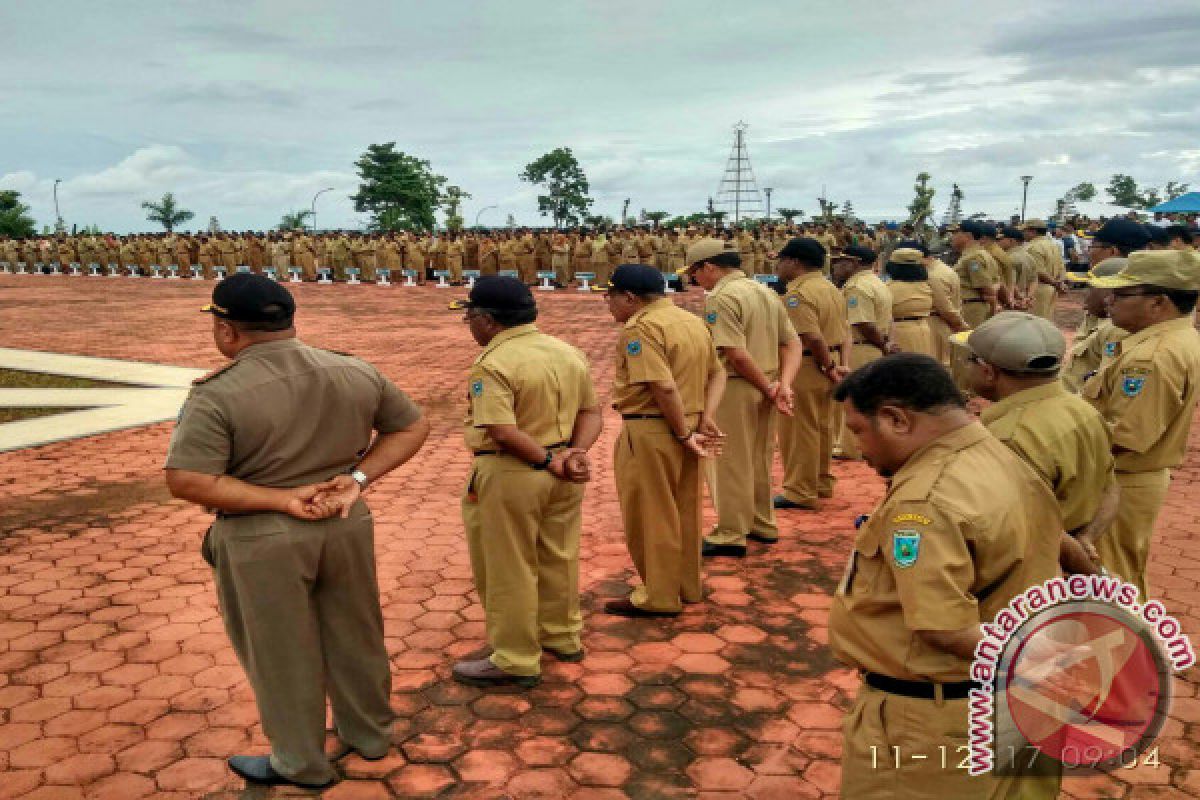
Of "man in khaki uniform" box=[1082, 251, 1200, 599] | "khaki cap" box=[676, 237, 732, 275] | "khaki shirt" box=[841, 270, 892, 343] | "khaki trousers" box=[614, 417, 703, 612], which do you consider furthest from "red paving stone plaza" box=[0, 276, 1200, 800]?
"khaki cap" box=[676, 237, 732, 275]

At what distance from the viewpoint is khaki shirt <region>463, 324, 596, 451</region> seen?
320cm

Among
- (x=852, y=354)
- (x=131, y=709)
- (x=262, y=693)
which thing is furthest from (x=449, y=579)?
(x=852, y=354)

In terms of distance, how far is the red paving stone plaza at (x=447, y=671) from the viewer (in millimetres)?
2963

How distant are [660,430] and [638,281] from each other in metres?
0.71

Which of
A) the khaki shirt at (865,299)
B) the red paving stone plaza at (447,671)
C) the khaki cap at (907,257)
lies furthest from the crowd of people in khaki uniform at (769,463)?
the khaki cap at (907,257)

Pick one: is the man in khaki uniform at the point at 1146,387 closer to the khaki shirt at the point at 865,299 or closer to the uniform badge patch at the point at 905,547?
the uniform badge patch at the point at 905,547

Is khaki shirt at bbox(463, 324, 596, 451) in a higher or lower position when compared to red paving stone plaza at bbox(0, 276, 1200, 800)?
higher

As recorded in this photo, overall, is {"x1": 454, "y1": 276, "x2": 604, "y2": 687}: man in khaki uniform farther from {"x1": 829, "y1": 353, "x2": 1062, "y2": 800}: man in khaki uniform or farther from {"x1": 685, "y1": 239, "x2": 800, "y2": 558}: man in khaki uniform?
{"x1": 829, "y1": 353, "x2": 1062, "y2": 800}: man in khaki uniform

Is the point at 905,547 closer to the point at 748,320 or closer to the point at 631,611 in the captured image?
the point at 631,611

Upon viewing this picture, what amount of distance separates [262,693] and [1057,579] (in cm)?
234

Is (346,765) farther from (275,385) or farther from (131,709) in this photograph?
(275,385)

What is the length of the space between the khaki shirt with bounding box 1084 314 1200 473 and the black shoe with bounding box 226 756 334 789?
3.15 meters

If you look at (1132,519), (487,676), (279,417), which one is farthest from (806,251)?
(279,417)

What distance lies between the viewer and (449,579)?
4688 millimetres
